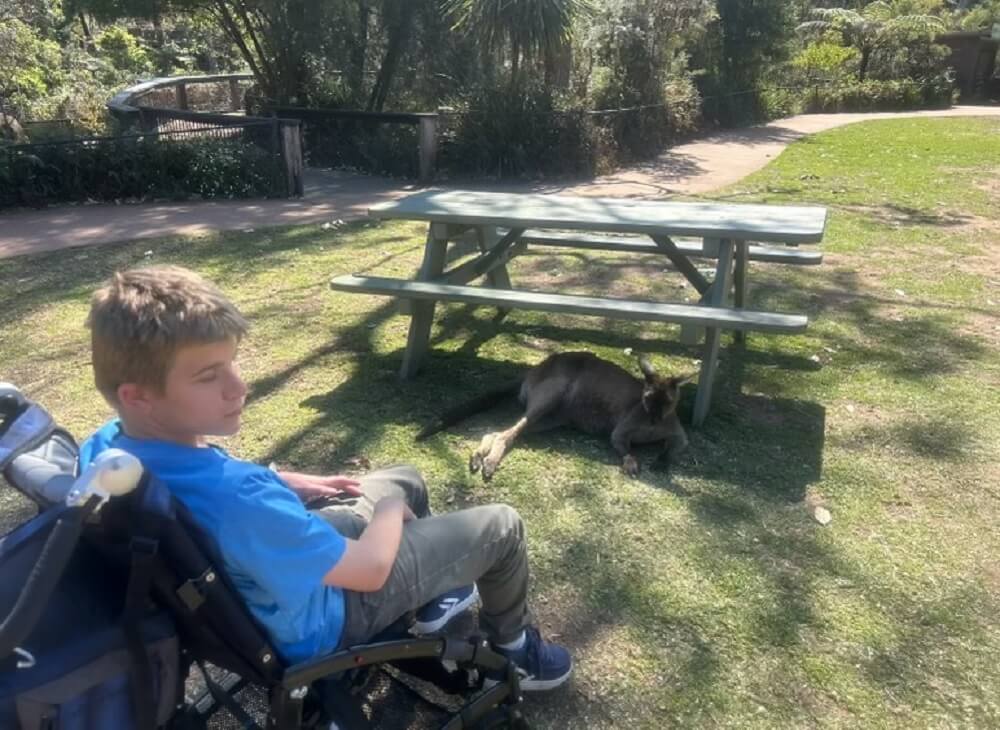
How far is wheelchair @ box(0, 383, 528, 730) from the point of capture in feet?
4.47

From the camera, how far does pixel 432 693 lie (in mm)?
2467

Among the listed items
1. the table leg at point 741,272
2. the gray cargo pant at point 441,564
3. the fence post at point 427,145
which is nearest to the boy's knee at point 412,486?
the gray cargo pant at point 441,564

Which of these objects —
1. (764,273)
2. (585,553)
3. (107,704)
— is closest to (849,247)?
(764,273)

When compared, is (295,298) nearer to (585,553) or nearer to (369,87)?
(585,553)

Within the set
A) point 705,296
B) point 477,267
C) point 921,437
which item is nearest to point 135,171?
point 477,267

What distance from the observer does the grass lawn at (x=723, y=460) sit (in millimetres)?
2605

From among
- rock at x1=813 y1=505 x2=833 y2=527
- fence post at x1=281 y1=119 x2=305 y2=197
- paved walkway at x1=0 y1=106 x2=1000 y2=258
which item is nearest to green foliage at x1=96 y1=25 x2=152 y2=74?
paved walkway at x1=0 y1=106 x2=1000 y2=258

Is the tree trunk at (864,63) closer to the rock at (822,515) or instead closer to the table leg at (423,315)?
the table leg at (423,315)

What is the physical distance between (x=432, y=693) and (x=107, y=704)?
3.81 ft

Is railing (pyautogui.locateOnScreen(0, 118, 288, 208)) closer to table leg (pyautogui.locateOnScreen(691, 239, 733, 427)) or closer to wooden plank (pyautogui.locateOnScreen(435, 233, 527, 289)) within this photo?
wooden plank (pyautogui.locateOnScreen(435, 233, 527, 289))

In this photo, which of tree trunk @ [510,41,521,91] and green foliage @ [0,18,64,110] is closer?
tree trunk @ [510,41,521,91]

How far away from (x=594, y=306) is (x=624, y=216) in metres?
0.72

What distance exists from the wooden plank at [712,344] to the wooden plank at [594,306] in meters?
0.12

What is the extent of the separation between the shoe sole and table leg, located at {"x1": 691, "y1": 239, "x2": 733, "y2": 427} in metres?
2.00
